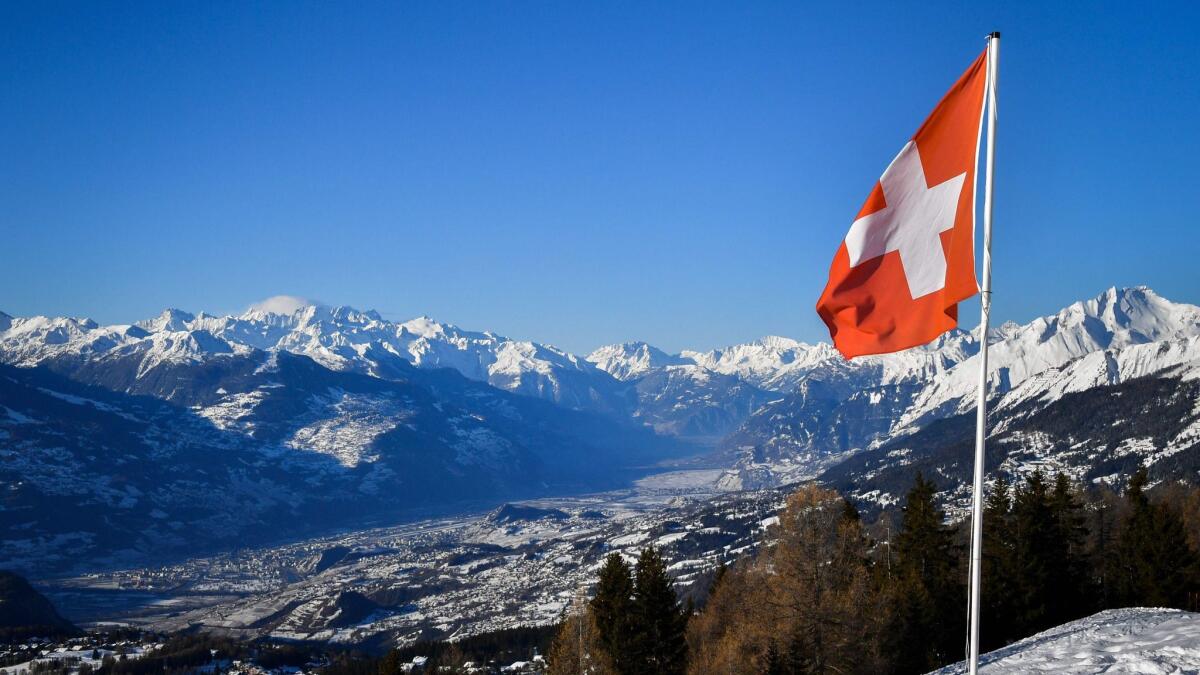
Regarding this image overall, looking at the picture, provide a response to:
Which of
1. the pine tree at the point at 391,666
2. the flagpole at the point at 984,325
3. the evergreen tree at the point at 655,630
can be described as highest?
the flagpole at the point at 984,325

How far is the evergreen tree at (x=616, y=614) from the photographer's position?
48875mm

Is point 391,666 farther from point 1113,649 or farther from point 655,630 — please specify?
point 1113,649

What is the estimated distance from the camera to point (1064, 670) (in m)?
22.0

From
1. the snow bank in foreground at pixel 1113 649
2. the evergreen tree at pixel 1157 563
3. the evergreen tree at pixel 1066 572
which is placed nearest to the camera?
the snow bank in foreground at pixel 1113 649

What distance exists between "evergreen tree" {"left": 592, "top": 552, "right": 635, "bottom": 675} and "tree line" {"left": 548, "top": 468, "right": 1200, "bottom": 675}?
8 cm

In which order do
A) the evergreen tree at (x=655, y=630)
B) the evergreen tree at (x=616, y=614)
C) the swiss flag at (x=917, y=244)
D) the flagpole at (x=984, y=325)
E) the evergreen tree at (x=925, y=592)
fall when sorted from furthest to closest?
the evergreen tree at (x=616, y=614)
the evergreen tree at (x=655, y=630)
the evergreen tree at (x=925, y=592)
the swiss flag at (x=917, y=244)
the flagpole at (x=984, y=325)

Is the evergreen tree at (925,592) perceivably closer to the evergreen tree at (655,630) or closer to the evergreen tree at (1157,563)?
the evergreen tree at (1157,563)

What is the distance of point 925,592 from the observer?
157 feet

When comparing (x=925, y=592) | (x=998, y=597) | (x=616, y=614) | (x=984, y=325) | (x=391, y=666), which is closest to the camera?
(x=984, y=325)

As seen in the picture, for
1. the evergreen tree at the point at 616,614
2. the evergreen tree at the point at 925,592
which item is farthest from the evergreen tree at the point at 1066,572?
the evergreen tree at the point at 616,614

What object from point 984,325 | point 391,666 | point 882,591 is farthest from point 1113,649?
point 391,666

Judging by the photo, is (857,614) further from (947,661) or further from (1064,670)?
(1064,670)

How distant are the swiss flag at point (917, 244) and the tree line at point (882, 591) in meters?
27.6

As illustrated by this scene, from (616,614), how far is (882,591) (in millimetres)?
15120
